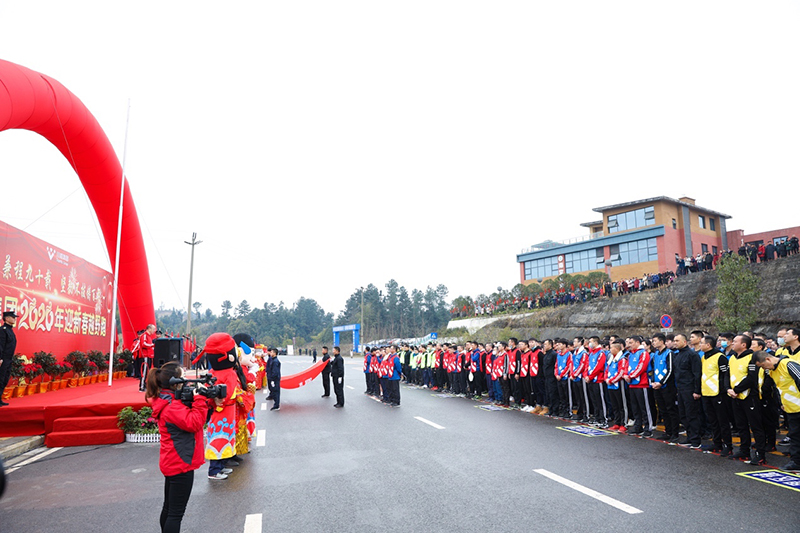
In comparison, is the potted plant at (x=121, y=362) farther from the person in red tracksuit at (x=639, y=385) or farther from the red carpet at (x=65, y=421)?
the person in red tracksuit at (x=639, y=385)

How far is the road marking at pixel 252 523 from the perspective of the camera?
15.6ft

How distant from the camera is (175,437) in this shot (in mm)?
4137

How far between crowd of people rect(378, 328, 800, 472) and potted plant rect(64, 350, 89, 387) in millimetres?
8587

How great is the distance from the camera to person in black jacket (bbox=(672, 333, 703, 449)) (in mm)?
8453

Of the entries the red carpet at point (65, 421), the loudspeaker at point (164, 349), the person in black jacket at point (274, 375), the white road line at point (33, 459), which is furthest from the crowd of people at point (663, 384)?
the white road line at point (33, 459)

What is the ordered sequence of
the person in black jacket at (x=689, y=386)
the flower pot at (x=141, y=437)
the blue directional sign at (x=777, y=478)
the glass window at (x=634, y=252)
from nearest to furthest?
the blue directional sign at (x=777, y=478), the person in black jacket at (x=689, y=386), the flower pot at (x=141, y=437), the glass window at (x=634, y=252)

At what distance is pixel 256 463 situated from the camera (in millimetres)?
7492

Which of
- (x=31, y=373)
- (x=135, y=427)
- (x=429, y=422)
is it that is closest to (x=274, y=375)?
(x=135, y=427)

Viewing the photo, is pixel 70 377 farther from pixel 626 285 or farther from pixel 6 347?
pixel 626 285

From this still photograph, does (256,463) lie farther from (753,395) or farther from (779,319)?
(779,319)

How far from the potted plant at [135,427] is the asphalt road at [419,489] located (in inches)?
13.3

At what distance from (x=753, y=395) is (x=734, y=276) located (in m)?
21.8

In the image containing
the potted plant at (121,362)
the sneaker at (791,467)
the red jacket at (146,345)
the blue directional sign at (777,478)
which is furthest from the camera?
the potted plant at (121,362)

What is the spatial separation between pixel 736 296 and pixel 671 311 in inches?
295
